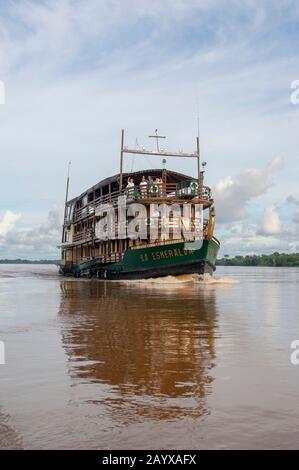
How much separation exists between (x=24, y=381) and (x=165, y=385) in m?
1.68

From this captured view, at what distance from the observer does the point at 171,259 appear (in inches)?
1181

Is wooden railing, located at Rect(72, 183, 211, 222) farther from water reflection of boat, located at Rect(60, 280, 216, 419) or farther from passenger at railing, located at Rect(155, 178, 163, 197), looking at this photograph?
water reflection of boat, located at Rect(60, 280, 216, 419)

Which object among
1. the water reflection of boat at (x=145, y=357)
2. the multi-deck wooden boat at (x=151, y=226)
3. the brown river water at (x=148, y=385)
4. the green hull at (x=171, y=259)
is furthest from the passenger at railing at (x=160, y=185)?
the brown river water at (x=148, y=385)

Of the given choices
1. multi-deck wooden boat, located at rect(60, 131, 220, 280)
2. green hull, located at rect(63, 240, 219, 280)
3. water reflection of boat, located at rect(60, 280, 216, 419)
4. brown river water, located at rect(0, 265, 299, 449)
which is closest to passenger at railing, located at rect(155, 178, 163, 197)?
multi-deck wooden boat, located at rect(60, 131, 220, 280)

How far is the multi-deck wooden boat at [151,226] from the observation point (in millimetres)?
29891

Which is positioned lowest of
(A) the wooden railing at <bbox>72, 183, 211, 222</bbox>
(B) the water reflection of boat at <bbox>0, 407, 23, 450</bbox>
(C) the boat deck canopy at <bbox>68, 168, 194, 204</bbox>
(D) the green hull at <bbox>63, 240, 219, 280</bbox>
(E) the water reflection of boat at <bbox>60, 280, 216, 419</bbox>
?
(B) the water reflection of boat at <bbox>0, 407, 23, 450</bbox>

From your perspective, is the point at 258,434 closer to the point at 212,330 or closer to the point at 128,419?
the point at 128,419

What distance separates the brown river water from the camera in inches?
172

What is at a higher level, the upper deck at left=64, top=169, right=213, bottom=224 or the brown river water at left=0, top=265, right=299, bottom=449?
the upper deck at left=64, top=169, right=213, bottom=224

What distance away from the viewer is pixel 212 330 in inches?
410

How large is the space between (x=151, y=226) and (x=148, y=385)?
1033 inches

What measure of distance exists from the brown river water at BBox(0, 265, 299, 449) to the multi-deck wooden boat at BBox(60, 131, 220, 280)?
17.9m

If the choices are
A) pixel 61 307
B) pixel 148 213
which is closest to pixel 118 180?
pixel 148 213

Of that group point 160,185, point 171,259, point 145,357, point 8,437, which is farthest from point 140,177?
point 8,437
